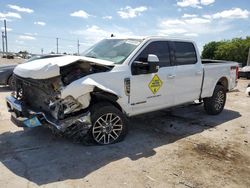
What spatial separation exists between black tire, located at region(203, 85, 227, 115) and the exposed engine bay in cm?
371

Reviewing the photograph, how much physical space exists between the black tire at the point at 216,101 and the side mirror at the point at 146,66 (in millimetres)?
2914

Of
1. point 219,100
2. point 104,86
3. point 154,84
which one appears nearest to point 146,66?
point 154,84

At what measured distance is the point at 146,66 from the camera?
492 cm

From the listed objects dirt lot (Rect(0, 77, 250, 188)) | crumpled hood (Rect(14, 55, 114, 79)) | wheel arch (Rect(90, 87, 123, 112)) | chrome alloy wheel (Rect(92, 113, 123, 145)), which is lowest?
dirt lot (Rect(0, 77, 250, 188))

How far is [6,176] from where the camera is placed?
11.7ft

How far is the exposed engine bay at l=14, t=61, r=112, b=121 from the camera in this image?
4145 millimetres

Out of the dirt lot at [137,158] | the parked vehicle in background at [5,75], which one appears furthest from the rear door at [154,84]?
the parked vehicle in background at [5,75]

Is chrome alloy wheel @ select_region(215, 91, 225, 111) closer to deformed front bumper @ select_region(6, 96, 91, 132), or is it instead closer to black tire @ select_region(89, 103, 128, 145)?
black tire @ select_region(89, 103, 128, 145)

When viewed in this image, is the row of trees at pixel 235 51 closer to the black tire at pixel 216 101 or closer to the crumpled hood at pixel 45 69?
the black tire at pixel 216 101

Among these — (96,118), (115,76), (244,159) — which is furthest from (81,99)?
(244,159)

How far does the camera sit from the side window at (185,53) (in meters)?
5.86

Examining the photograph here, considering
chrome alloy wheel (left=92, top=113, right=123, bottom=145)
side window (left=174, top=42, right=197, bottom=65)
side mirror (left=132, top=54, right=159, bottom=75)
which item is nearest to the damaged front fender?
chrome alloy wheel (left=92, top=113, right=123, bottom=145)

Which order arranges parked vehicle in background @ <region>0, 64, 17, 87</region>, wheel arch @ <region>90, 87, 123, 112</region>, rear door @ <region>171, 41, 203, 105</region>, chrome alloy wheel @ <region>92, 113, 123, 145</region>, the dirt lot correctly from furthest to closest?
parked vehicle in background @ <region>0, 64, 17, 87</region>, rear door @ <region>171, 41, 203, 105</region>, chrome alloy wheel @ <region>92, 113, 123, 145</region>, wheel arch @ <region>90, 87, 123, 112</region>, the dirt lot

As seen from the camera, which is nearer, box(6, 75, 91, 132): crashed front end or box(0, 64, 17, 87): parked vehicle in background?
box(6, 75, 91, 132): crashed front end
